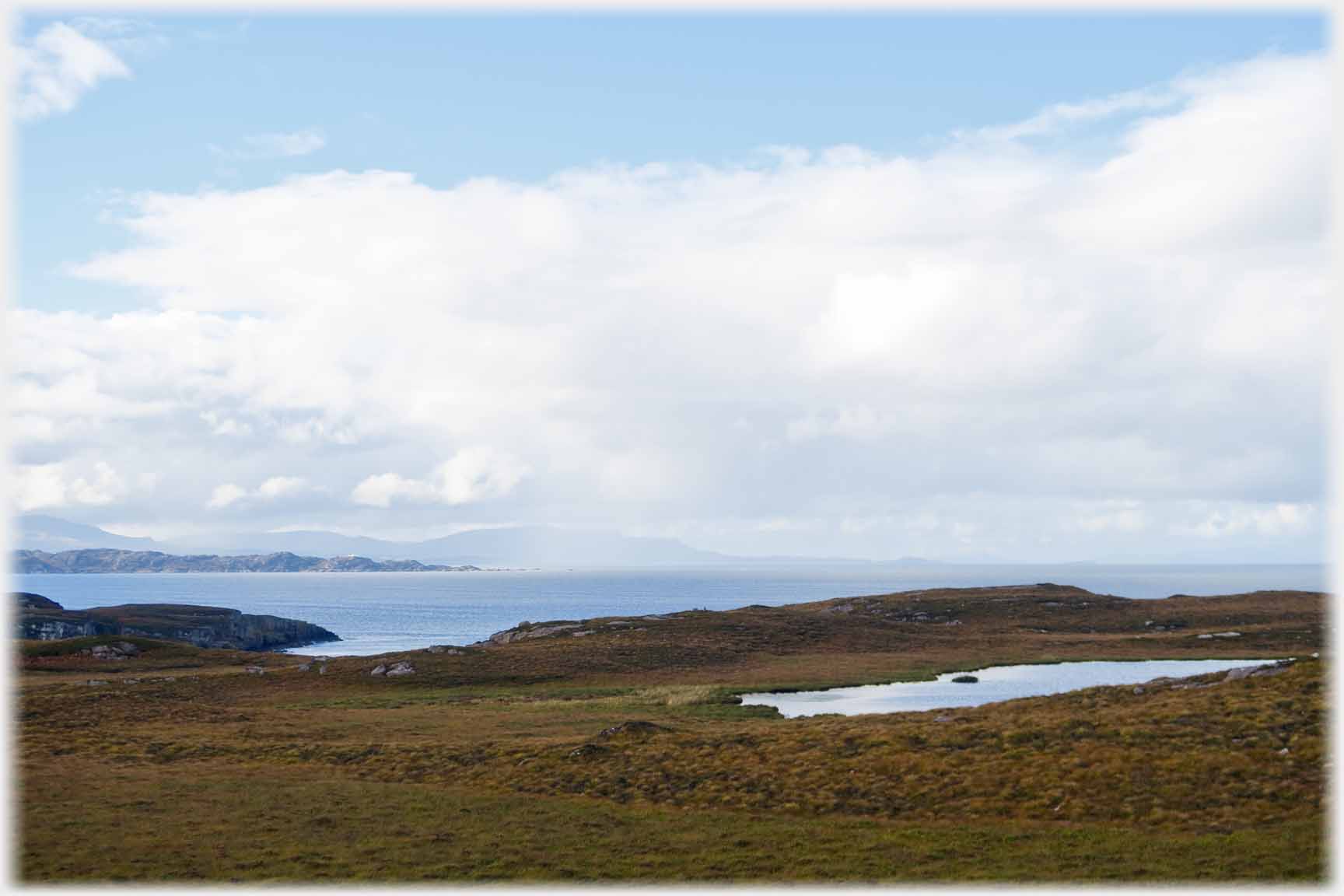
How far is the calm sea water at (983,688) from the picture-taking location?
58594 mm

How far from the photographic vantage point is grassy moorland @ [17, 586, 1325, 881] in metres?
25.5

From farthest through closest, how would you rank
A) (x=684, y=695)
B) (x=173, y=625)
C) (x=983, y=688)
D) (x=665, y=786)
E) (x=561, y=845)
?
(x=173, y=625)
(x=983, y=688)
(x=684, y=695)
(x=665, y=786)
(x=561, y=845)

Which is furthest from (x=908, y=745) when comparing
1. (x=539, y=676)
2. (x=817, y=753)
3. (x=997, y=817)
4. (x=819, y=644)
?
(x=819, y=644)

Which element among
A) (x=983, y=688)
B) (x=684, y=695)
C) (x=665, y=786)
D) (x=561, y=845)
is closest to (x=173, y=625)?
(x=684, y=695)

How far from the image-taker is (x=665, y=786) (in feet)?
114

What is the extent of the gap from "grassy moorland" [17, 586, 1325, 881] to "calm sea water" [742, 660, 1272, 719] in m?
5.31

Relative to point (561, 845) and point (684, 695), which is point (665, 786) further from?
point (684, 695)

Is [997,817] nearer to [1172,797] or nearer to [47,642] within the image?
[1172,797]

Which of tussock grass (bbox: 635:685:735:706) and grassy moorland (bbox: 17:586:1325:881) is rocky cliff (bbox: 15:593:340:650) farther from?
tussock grass (bbox: 635:685:735:706)

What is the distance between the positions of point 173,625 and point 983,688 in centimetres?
12695

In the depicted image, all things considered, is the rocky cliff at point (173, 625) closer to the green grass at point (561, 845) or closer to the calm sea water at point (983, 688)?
the calm sea water at point (983, 688)

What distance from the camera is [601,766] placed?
125ft

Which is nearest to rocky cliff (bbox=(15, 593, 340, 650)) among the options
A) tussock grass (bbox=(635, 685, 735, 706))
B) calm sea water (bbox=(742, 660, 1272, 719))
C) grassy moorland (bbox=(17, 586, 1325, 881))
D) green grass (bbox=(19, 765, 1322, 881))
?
grassy moorland (bbox=(17, 586, 1325, 881))

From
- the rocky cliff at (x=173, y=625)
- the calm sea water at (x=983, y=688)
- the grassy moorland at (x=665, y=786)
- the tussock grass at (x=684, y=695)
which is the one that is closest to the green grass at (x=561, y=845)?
the grassy moorland at (x=665, y=786)
